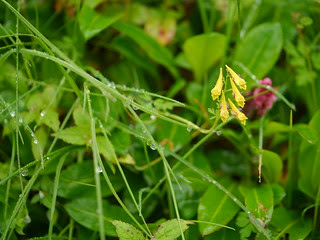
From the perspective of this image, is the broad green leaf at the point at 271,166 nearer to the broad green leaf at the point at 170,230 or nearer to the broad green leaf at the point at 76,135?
the broad green leaf at the point at 170,230

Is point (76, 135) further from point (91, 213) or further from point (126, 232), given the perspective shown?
point (126, 232)

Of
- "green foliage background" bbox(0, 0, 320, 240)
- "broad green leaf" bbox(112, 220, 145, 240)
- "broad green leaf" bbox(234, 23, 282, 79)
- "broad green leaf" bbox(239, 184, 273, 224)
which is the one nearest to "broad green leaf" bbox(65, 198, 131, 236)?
"green foliage background" bbox(0, 0, 320, 240)

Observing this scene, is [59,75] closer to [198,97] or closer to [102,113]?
[102,113]

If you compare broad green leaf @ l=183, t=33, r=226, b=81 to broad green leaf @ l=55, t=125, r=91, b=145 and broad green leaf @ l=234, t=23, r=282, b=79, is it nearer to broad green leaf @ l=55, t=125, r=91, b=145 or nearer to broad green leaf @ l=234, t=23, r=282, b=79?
broad green leaf @ l=234, t=23, r=282, b=79

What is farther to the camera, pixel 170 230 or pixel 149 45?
pixel 149 45

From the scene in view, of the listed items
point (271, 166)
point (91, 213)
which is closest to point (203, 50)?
point (271, 166)

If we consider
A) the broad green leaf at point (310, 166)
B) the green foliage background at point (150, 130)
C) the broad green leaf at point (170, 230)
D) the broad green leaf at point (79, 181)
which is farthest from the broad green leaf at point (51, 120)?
the broad green leaf at point (310, 166)
